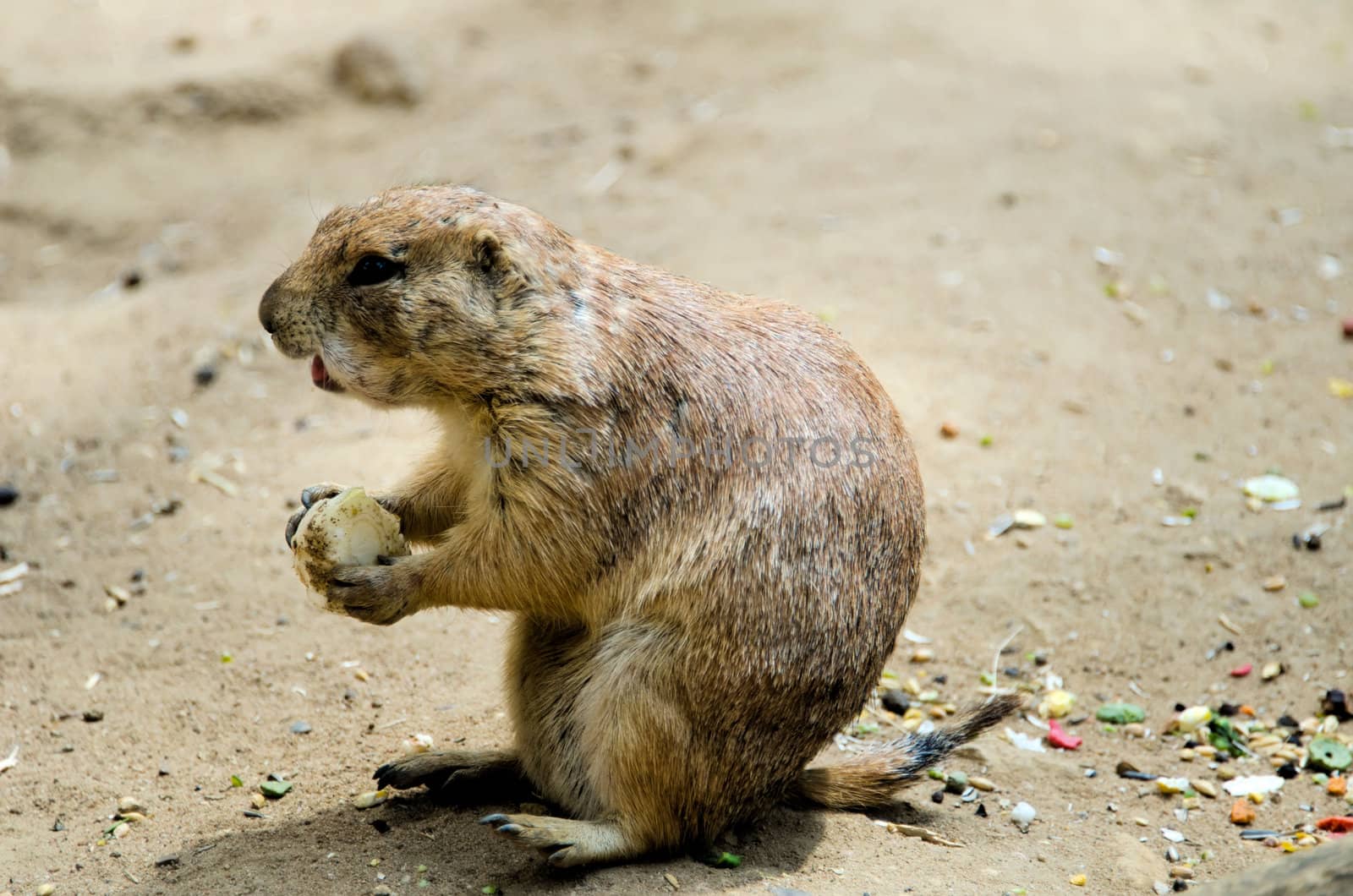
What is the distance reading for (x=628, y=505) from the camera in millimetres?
3805

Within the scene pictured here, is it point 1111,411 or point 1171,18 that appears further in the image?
point 1171,18

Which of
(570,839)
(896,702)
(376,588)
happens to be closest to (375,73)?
(896,702)

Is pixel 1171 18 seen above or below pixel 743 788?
above

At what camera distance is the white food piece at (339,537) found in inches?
154

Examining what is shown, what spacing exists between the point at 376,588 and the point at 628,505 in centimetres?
80

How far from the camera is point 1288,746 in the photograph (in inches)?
195

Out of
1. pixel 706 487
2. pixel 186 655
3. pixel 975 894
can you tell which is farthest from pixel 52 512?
pixel 975 894

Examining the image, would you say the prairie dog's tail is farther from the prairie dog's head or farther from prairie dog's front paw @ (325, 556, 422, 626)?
the prairie dog's head

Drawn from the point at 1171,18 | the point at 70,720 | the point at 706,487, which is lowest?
the point at 70,720

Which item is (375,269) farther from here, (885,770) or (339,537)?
(885,770)

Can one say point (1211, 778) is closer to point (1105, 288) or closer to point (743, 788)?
point (743, 788)

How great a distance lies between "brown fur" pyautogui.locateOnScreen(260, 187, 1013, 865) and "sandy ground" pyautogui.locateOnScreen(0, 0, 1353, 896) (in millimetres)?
361

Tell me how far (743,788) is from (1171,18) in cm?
985

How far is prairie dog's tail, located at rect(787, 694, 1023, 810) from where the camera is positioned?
4320mm
